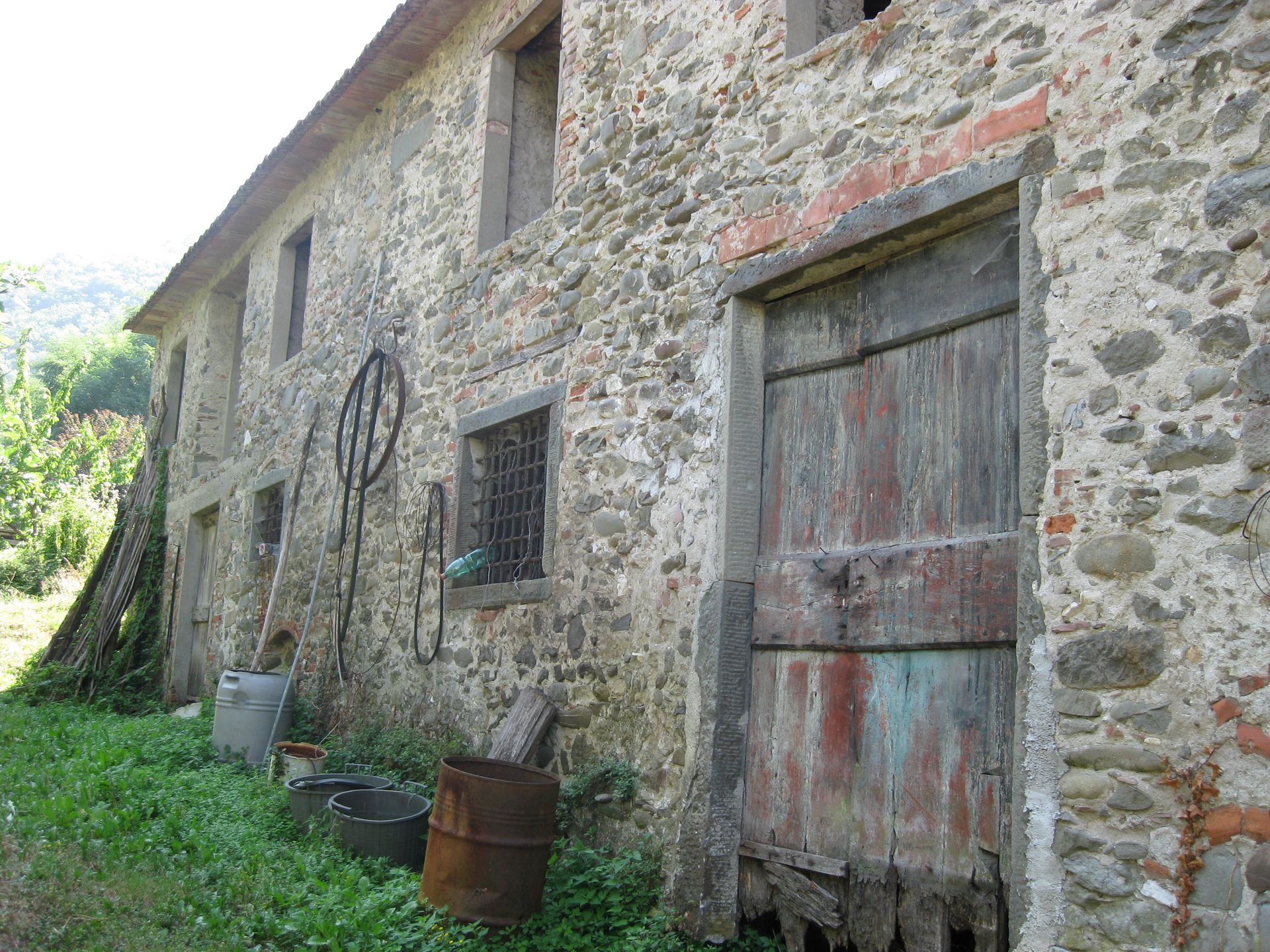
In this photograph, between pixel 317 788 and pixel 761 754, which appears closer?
pixel 761 754

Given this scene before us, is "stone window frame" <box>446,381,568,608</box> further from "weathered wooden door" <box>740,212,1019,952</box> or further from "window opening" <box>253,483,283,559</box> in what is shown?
"window opening" <box>253,483,283,559</box>

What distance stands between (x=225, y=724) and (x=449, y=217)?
3992mm

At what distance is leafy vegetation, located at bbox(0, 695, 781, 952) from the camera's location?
393 cm

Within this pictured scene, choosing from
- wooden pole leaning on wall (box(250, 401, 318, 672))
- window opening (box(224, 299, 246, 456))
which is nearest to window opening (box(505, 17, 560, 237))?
wooden pole leaning on wall (box(250, 401, 318, 672))

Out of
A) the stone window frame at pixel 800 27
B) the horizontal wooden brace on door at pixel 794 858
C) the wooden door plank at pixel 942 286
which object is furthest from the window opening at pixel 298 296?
the horizontal wooden brace on door at pixel 794 858

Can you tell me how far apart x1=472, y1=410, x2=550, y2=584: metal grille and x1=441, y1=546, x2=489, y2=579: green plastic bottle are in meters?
0.03

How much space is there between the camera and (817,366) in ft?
14.6

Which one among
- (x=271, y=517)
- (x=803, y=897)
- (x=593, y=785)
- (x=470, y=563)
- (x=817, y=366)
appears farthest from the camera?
(x=271, y=517)

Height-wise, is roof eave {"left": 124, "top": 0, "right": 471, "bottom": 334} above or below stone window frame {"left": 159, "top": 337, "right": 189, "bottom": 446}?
above

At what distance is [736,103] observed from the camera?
191 inches

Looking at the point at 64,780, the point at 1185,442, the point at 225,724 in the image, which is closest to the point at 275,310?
the point at 225,724

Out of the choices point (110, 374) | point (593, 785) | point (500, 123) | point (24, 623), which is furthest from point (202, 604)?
point (110, 374)

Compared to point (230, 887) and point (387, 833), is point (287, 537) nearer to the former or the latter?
point (387, 833)

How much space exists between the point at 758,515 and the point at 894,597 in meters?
0.81
